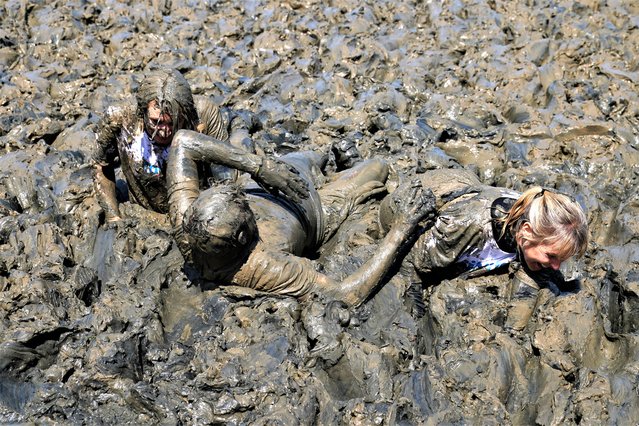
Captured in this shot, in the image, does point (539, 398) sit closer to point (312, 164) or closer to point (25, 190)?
point (312, 164)

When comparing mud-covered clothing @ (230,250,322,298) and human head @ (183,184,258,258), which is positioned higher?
human head @ (183,184,258,258)

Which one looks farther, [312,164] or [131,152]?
[312,164]

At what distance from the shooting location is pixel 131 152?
5.23m

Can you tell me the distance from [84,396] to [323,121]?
11.3ft

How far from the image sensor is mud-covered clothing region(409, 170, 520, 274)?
441 cm

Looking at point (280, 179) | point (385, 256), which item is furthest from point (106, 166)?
point (385, 256)

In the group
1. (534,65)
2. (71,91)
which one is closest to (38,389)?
(71,91)

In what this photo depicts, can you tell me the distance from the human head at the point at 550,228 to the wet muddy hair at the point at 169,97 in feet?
6.92

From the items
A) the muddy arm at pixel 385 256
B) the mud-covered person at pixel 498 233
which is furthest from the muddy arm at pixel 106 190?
the mud-covered person at pixel 498 233

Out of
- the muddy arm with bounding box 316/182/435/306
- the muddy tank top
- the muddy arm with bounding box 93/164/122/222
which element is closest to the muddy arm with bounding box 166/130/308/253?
the muddy arm with bounding box 316/182/435/306

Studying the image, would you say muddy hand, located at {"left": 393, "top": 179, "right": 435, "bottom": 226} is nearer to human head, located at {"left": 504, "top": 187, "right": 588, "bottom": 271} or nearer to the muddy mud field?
the muddy mud field

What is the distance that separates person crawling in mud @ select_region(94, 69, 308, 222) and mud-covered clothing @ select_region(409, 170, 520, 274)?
792 mm

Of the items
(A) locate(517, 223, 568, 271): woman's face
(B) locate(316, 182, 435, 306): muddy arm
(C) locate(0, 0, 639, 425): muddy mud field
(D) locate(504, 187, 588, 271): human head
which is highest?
(D) locate(504, 187, 588, 271): human head


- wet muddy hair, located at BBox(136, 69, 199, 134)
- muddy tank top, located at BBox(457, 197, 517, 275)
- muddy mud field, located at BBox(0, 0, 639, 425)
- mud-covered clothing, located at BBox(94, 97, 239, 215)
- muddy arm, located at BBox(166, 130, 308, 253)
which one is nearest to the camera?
muddy mud field, located at BBox(0, 0, 639, 425)
